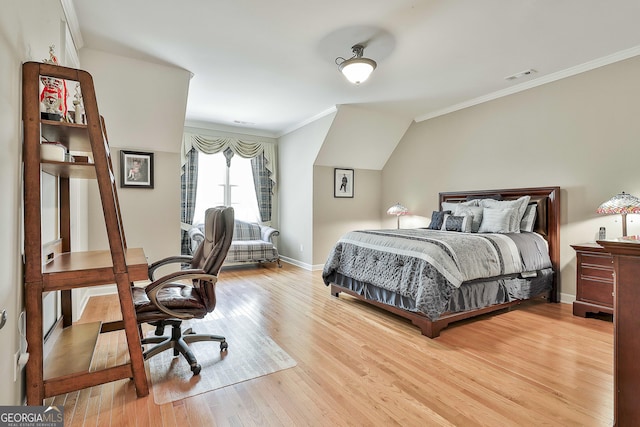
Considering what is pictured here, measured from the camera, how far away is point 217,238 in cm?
235

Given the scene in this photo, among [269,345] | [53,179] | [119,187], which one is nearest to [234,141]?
[119,187]

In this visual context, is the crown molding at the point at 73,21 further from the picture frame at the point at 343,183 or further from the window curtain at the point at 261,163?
the picture frame at the point at 343,183

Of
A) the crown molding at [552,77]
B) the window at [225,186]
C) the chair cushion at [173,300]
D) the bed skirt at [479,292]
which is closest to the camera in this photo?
the chair cushion at [173,300]

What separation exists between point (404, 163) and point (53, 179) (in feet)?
16.6

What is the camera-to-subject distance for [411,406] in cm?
180

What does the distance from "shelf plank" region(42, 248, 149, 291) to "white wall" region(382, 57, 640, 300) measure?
4.30m

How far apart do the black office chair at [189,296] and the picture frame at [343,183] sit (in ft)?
11.6

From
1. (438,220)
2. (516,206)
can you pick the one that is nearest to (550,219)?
(516,206)

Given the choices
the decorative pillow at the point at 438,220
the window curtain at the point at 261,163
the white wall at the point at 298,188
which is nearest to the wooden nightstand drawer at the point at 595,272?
the decorative pillow at the point at 438,220

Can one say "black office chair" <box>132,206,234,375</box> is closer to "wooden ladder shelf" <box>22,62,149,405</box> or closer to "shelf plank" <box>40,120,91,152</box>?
"wooden ladder shelf" <box>22,62,149,405</box>

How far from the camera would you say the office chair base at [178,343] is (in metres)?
2.17

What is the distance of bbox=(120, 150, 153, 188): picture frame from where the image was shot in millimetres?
4242

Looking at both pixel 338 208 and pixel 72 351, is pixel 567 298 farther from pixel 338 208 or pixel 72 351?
pixel 72 351

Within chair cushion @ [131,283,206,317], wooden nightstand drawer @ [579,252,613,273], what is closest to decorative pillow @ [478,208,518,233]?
wooden nightstand drawer @ [579,252,613,273]
